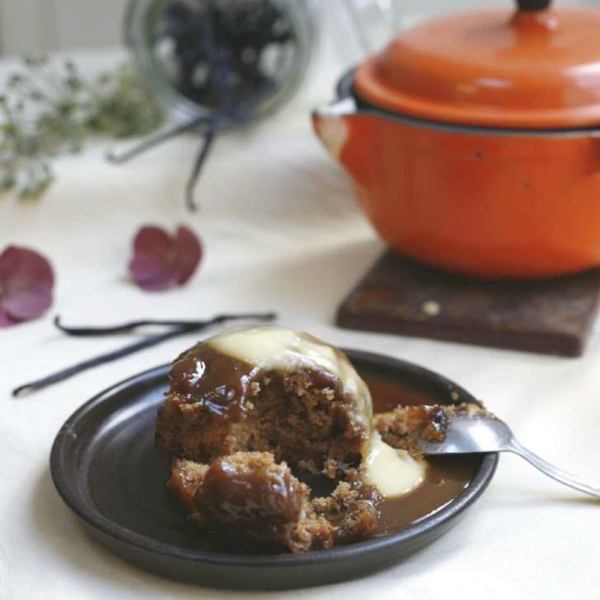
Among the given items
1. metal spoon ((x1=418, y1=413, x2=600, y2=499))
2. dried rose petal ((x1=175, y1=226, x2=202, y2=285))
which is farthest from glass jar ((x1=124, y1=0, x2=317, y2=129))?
metal spoon ((x1=418, y1=413, x2=600, y2=499))

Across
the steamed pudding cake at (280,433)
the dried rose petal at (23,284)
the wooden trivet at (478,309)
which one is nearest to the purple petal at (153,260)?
the dried rose petal at (23,284)

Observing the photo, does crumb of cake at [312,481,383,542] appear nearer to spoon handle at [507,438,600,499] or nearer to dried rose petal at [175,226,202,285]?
spoon handle at [507,438,600,499]

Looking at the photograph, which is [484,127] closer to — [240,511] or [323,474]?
[323,474]

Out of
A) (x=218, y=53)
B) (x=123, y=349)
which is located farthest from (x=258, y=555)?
(x=218, y=53)

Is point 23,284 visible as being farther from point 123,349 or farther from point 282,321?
point 282,321

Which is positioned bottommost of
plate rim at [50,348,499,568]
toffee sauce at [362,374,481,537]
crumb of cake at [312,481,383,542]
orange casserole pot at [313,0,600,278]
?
toffee sauce at [362,374,481,537]

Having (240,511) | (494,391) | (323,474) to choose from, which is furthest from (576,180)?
(240,511)

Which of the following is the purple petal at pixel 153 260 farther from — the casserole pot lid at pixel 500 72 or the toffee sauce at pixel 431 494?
the toffee sauce at pixel 431 494
